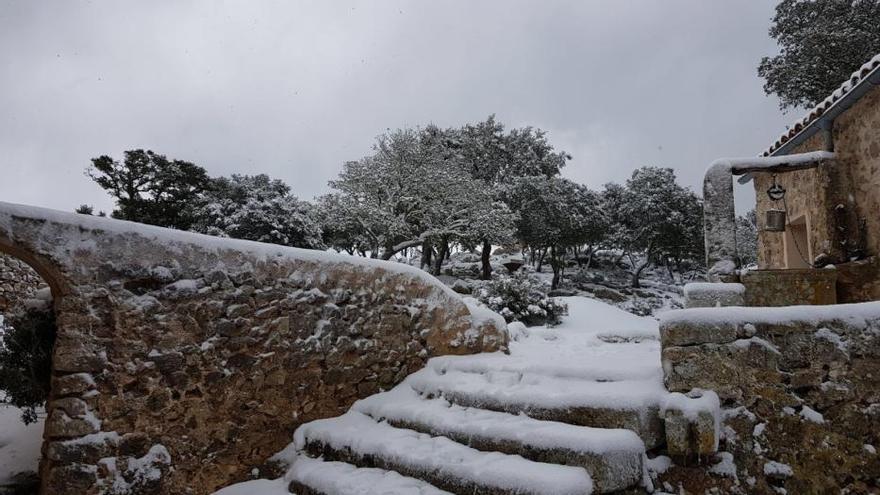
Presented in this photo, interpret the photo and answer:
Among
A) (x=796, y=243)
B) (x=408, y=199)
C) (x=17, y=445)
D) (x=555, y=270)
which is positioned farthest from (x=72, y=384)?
(x=555, y=270)

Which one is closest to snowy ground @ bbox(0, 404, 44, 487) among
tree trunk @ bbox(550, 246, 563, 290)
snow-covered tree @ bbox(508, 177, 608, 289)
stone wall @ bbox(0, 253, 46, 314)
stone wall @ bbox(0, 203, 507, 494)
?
stone wall @ bbox(0, 203, 507, 494)

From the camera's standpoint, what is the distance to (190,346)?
9.98 ft

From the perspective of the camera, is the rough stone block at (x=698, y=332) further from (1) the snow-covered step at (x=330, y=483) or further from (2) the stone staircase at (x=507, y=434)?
(1) the snow-covered step at (x=330, y=483)

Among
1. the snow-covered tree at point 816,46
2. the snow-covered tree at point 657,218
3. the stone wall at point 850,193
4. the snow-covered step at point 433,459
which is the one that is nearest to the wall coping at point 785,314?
the snow-covered step at point 433,459

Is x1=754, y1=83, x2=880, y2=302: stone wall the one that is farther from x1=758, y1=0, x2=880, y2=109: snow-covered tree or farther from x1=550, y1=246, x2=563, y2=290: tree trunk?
x1=550, y1=246, x2=563, y2=290: tree trunk

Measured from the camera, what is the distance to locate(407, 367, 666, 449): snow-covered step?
2.58 metres

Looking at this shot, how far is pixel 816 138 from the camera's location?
6.54 meters

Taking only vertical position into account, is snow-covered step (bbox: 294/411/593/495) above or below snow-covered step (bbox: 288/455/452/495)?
above

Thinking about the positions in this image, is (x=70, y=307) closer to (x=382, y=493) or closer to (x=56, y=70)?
(x=382, y=493)

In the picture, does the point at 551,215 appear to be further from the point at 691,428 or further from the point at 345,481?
the point at 345,481

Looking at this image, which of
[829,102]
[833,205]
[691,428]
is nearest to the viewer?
[691,428]

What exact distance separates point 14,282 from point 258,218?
704cm

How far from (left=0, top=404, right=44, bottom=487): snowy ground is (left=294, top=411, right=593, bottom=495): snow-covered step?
1831 millimetres

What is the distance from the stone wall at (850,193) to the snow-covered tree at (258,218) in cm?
1323
